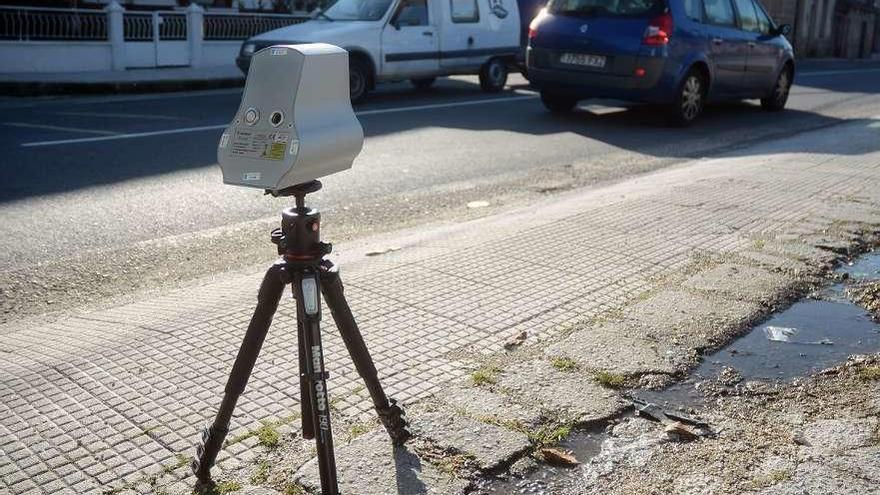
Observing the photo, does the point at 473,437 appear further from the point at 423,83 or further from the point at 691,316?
the point at 423,83

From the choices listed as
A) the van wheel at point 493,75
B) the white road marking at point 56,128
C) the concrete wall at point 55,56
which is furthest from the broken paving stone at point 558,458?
the concrete wall at point 55,56

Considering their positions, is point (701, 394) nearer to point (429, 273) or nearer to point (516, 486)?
point (516, 486)

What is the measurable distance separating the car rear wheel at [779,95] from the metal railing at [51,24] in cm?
1313

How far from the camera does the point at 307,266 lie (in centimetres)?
254

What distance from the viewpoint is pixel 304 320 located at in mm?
2510

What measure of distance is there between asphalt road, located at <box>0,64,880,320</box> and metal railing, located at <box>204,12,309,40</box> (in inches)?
253

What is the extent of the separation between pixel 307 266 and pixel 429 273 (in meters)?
2.56

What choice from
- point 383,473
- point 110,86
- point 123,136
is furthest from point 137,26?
point 383,473

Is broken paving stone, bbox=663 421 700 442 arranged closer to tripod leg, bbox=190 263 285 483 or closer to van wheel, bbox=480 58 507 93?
tripod leg, bbox=190 263 285 483

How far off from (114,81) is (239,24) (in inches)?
242

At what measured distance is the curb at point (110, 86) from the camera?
15.5 metres

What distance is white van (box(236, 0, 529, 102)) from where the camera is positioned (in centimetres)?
1422

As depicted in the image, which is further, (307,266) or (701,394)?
(701,394)

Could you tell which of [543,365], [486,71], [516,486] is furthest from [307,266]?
[486,71]
